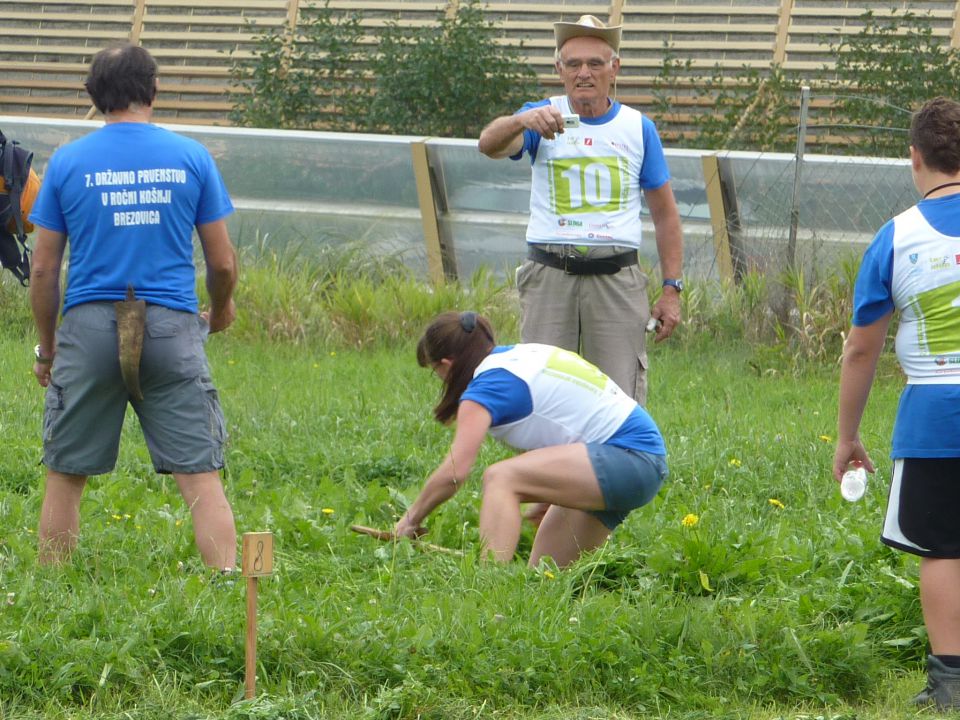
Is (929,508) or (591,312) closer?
(929,508)

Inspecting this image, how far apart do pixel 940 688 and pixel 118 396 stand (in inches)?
104

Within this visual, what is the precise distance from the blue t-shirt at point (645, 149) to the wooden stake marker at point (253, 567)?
8.89 feet

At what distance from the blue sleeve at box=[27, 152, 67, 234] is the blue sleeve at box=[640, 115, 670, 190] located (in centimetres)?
246

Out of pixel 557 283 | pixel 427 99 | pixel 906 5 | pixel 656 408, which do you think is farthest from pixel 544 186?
pixel 906 5

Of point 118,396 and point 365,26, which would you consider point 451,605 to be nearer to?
point 118,396

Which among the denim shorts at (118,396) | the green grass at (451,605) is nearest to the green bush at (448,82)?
the green grass at (451,605)

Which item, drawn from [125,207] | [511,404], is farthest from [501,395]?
[125,207]

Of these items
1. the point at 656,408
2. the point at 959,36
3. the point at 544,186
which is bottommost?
the point at 656,408

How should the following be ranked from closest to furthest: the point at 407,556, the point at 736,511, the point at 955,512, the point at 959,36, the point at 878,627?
1. the point at 955,512
2. the point at 878,627
3. the point at 407,556
4. the point at 736,511
5. the point at 959,36

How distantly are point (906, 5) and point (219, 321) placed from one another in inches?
409

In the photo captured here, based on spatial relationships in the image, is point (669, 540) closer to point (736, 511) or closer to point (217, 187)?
point (736, 511)

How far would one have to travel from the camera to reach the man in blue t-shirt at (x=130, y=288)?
14.6 ft

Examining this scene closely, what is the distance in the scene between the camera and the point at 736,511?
5645 mm

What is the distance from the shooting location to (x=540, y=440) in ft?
16.3
